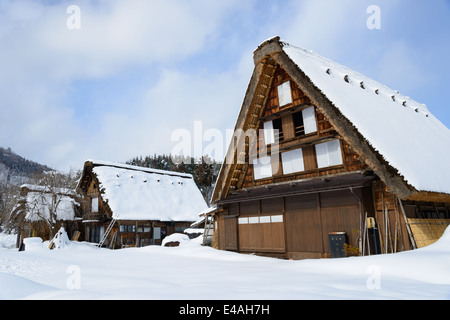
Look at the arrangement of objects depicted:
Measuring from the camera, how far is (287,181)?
13.0 metres

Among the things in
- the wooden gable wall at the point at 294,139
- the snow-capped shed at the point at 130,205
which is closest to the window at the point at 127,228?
the snow-capped shed at the point at 130,205

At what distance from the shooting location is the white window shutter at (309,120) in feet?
40.7

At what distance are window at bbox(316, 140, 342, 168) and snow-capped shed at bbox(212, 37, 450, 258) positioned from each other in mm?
39

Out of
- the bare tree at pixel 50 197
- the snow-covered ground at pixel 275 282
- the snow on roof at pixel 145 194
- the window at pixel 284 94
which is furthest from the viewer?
the bare tree at pixel 50 197

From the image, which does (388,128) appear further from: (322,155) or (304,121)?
(304,121)

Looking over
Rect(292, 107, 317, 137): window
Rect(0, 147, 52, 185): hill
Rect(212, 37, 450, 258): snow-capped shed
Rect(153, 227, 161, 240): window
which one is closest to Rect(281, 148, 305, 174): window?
Rect(212, 37, 450, 258): snow-capped shed

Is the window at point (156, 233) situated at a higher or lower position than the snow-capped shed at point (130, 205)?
lower

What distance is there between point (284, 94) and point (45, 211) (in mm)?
25901

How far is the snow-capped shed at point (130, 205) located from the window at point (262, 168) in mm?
14511

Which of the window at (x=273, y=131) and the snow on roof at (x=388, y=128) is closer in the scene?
the snow on roof at (x=388, y=128)

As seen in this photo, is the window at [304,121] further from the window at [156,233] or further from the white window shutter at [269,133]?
the window at [156,233]
